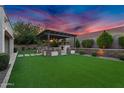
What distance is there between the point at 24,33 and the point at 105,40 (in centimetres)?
632

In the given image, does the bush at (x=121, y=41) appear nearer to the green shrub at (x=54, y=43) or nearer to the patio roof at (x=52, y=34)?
the patio roof at (x=52, y=34)

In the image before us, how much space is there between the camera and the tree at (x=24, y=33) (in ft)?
41.9

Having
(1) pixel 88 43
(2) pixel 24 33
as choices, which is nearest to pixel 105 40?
(1) pixel 88 43

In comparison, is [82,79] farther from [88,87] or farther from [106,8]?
[106,8]

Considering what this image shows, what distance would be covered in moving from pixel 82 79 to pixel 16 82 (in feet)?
6.94

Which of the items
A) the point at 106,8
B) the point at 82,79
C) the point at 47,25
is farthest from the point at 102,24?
the point at 82,79

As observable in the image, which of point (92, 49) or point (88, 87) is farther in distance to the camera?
point (92, 49)

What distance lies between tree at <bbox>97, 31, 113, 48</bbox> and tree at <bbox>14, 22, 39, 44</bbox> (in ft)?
17.5

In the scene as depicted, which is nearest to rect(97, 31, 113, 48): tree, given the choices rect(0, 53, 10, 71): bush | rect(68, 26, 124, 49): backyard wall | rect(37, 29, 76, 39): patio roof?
rect(68, 26, 124, 49): backyard wall

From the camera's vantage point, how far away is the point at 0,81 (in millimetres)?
5316

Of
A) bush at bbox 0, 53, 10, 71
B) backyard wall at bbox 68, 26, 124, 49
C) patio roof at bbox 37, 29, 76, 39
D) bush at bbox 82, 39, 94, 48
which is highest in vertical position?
patio roof at bbox 37, 29, 76, 39

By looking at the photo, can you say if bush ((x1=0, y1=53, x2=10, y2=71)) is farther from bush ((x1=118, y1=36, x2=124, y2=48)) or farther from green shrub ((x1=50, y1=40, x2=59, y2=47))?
green shrub ((x1=50, y1=40, x2=59, y2=47))

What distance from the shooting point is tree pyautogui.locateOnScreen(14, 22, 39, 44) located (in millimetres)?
12780

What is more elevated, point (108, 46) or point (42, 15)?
point (42, 15)
